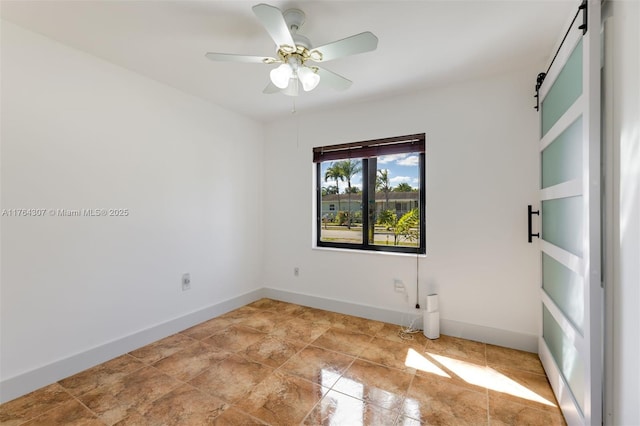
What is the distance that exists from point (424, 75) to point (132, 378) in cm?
339

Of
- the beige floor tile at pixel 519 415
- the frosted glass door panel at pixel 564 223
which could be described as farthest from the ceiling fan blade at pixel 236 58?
the beige floor tile at pixel 519 415

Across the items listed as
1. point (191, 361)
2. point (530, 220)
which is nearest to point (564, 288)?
point (530, 220)

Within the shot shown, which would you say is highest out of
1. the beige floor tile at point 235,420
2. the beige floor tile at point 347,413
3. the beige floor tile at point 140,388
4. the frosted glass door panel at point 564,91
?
the frosted glass door panel at point 564,91

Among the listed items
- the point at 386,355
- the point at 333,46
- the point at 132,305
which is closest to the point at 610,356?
the point at 386,355

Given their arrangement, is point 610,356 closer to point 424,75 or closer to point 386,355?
point 386,355

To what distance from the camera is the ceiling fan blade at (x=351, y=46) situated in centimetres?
152

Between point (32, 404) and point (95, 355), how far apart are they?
45cm

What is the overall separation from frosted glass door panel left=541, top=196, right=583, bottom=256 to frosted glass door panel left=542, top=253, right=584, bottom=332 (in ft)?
0.47

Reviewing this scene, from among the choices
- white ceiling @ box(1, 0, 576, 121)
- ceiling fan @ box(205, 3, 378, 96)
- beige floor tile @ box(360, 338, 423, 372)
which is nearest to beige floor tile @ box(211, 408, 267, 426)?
beige floor tile @ box(360, 338, 423, 372)

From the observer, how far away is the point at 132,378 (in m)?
2.03

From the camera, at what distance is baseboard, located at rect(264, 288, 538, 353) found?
2.42 m

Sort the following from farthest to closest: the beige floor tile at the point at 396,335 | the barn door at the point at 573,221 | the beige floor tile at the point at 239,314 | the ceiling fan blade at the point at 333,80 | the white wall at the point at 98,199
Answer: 1. the beige floor tile at the point at 239,314
2. the beige floor tile at the point at 396,335
3. the ceiling fan blade at the point at 333,80
4. the white wall at the point at 98,199
5. the barn door at the point at 573,221

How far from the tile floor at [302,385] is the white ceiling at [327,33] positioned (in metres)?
2.42

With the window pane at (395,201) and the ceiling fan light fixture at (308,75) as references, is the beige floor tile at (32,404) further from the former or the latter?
the window pane at (395,201)
